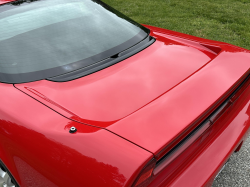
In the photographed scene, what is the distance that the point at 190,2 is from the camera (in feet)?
21.1

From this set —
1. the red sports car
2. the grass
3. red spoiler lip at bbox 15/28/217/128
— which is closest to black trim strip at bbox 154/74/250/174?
the red sports car

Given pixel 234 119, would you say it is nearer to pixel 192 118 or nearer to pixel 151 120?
pixel 192 118

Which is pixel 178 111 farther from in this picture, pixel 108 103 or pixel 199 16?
pixel 199 16

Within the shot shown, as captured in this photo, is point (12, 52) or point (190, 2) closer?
point (12, 52)

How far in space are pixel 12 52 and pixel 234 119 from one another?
5.27 ft

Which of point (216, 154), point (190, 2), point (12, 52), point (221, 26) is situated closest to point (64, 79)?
point (12, 52)

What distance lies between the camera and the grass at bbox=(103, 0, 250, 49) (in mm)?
4749

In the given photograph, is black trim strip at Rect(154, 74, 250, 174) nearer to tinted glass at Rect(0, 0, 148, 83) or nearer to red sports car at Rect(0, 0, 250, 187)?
red sports car at Rect(0, 0, 250, 187)

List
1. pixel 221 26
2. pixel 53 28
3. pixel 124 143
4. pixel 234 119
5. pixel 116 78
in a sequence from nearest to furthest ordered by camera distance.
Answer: pixel 124 143 → pixel 116 78 → pixel 234 119 → pixel 53 28 → pixel 221 26

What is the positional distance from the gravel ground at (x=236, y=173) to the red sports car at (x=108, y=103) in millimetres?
604

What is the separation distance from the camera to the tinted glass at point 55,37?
1650 mm

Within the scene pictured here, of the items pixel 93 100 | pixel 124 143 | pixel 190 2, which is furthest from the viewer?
pixel 190 2

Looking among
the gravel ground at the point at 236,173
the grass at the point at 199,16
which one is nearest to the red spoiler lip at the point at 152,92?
the gravel ground at the point at 236,173

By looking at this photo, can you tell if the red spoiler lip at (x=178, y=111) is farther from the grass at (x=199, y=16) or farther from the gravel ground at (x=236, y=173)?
the grass at (x=199, y=16)
